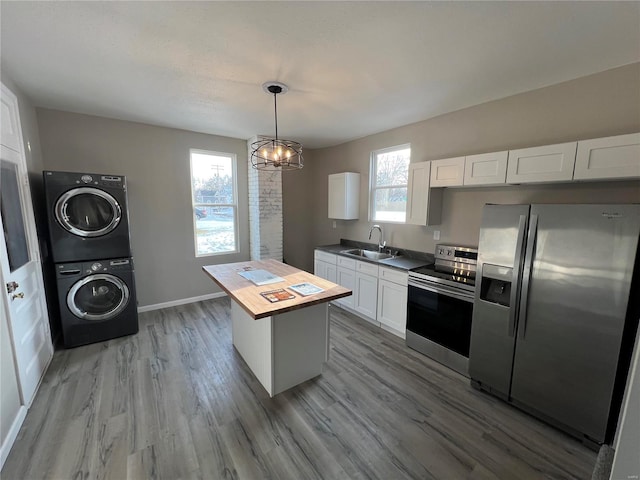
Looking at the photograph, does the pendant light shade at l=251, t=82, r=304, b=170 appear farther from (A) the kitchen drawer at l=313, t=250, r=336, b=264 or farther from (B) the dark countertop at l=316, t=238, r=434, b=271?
(A) the kitchen drawer at l=313, t=250, r=336, b=264

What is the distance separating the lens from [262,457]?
167 centimetres

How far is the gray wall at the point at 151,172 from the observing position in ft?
10.3

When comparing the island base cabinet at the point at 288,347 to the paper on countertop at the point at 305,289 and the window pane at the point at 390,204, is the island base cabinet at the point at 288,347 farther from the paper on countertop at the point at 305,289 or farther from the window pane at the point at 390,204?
the window pane at the point at 390,204

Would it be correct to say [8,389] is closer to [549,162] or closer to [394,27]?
[394,27]

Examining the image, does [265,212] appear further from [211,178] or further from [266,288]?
[266,288]

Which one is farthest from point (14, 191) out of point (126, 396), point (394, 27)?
point (394, 27)

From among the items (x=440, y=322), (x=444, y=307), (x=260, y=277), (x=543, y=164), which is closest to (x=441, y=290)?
(x=444, y=307)

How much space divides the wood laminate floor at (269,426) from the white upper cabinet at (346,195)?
2.23 metres

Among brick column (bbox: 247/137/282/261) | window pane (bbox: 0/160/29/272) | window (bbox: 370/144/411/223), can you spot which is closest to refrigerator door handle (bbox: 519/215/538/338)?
window (bbox: 370/144/411/223)

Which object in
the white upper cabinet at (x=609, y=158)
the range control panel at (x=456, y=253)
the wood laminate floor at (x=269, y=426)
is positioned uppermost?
the white upper cabinet at (x=609, y=158)

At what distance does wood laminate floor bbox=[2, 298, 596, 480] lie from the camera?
161cm

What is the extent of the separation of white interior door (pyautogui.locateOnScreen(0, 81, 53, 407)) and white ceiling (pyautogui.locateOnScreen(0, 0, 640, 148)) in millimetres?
639

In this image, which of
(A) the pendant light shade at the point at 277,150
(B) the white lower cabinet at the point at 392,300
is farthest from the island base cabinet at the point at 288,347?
(A) the pendant light shade at the point at 277,150

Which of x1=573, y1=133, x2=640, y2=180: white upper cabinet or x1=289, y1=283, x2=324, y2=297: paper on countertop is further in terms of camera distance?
x1=289, y1=283, x2=324, y2=297: paper on countertop
